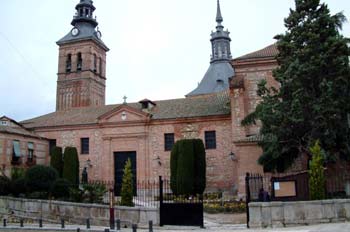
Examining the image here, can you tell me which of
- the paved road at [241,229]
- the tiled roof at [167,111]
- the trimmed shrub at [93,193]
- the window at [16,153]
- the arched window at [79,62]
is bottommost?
the paved road at [241,229]

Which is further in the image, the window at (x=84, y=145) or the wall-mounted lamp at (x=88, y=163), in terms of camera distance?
the window at (x=84, y=145)

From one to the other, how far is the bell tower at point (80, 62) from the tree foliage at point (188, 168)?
24464 mm

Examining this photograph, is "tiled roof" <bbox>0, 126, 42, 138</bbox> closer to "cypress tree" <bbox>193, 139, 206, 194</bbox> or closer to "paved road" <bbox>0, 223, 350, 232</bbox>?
"cypress tree" <bbox>193, 139, 206, 194</bbox>

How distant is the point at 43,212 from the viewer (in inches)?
669

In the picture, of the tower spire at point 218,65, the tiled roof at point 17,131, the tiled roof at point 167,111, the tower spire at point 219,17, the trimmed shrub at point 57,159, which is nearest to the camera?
the tiled roof at point 17,131

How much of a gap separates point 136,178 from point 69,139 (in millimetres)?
6791

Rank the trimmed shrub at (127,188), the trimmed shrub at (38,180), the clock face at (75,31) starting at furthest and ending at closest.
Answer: the clock face at (75,31), the trimmed shrub at (38,180), the trimmed shrub at (127,188)

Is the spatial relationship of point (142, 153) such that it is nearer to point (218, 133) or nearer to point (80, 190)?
point (218, 133)

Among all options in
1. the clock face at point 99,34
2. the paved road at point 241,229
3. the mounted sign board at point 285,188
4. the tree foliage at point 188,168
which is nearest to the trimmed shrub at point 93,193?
the paved road at point 241,229

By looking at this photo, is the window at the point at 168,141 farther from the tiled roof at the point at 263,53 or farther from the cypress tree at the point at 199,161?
the tiled roof at the point at 263,53

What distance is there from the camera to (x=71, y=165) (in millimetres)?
28625

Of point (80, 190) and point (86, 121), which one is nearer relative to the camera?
point (80, 190)

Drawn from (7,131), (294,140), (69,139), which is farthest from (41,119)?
(294,140)

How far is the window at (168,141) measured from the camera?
28719mm
